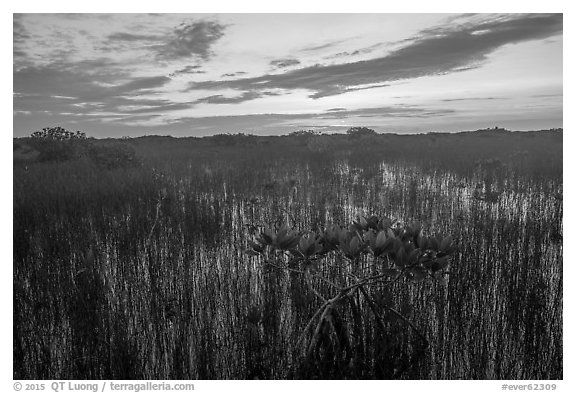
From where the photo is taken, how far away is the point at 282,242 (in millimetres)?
2268

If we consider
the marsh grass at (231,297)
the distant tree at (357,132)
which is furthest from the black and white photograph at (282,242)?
the distant tree at (357,132)

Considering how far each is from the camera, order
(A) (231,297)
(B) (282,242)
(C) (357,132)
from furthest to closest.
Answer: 1. (C) (357,132)
2. (A) (231,297)
3. (B) (282,242)

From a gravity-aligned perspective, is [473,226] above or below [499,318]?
above

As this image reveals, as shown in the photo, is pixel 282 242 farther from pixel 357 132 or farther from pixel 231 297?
pixel 357 132

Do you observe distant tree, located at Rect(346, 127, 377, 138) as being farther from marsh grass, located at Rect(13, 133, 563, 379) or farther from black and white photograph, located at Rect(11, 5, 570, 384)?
black and white photograph, located at Rect(11, 5, 570, 384)

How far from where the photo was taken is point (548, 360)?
2479 mm

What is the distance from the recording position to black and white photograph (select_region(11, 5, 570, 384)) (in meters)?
2.43

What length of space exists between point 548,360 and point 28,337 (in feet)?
11.4

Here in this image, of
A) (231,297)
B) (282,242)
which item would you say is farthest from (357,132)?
(282,242)

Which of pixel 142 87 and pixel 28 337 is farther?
pixel 142 87

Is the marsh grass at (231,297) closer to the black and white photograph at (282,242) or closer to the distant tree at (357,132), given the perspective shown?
the black and white photograph at (282,242)

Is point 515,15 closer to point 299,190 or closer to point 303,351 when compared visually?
point 303,351
